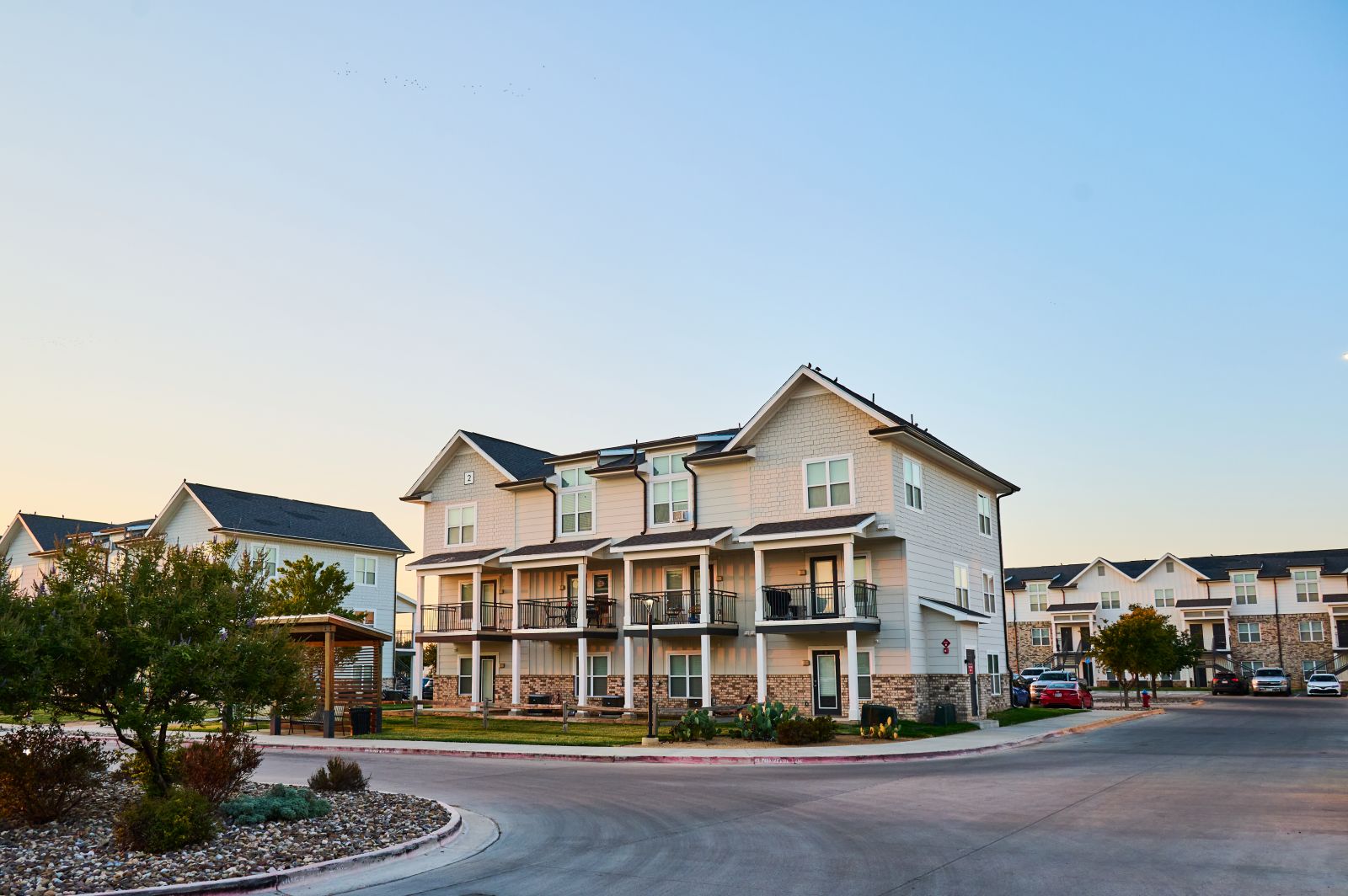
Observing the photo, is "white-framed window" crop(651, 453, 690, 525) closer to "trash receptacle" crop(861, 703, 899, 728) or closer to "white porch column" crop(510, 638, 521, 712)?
"white porch column" crop(510, 638, 521, 712)

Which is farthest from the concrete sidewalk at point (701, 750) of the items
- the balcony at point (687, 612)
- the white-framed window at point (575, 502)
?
the white-framed window at point (575, 502)

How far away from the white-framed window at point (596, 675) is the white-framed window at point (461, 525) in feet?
24.7

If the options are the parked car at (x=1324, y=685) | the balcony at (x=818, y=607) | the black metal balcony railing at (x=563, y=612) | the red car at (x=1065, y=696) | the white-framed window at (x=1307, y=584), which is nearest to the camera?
the balcony at (x=818, y=607)

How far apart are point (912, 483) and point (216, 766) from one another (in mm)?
24988

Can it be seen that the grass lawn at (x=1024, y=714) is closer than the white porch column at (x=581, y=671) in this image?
Yes

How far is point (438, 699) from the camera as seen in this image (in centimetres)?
4212

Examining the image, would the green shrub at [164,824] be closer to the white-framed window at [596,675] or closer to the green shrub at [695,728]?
the green shrub at [695,728]

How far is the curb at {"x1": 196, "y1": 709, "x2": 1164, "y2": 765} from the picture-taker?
2230 cm

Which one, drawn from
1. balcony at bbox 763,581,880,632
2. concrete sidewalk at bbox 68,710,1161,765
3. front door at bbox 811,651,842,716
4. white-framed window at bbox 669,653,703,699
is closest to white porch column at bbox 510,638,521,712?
white-framed window at bbox 669,653,703,699

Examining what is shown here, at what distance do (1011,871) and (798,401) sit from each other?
82.8 ft

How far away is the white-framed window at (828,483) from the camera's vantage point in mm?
33281

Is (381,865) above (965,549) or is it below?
below

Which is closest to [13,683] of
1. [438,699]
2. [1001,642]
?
[438,699]

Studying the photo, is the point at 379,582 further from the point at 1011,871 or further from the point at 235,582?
the point at 1011,871
